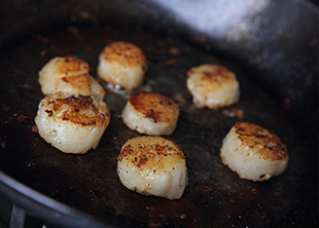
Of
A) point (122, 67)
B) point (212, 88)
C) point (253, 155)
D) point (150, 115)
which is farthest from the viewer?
point (212, 88)

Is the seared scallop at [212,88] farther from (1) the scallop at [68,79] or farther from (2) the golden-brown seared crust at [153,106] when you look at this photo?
(1) the scallop at [68,79]

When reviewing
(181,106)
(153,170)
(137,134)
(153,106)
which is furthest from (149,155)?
(181,106)

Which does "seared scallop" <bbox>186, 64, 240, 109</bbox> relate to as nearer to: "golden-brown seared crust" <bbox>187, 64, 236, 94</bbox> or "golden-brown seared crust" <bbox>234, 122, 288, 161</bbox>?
"golden-brown seared crust" <bbox>187, 64, 236, 94</bbox>

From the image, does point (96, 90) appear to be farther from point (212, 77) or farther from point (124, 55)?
point (212, 77)

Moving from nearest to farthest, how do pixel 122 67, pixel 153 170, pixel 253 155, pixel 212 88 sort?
1. pixel 153 170
2. pixel 253 155
3. pixel 122 67
4. pixel 212 88

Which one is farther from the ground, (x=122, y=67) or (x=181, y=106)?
(x=122, y=67)
